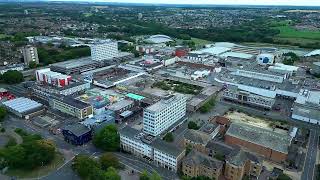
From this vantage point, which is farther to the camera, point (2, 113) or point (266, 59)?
point (266, 59)

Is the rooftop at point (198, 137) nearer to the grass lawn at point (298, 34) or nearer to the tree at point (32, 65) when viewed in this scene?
the tree at point (32, 65)

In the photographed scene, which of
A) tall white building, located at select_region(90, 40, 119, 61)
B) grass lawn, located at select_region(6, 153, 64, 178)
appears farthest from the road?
tall white building, located at select_region(90, 40, 119, 61)

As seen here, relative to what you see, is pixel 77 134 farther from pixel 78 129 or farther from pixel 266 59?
pixel 266 59

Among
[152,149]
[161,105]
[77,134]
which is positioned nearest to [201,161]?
[152,149]

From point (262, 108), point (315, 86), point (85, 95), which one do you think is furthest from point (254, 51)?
point (85, 95)

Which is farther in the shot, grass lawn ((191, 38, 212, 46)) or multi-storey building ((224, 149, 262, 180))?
grass lawn ((191, 38, 212, 46))

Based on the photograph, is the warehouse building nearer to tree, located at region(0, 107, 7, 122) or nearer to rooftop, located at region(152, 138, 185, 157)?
tree, located at region(0, 107, 7, 122)
